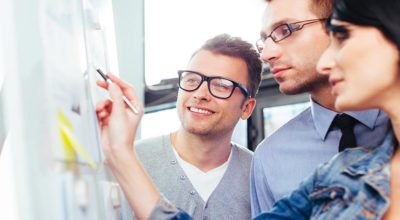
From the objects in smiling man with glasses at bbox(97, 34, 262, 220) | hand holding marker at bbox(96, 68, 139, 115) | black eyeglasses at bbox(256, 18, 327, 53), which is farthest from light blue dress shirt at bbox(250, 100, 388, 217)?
hand holding marker at bbox(96, 68, 139, 115)

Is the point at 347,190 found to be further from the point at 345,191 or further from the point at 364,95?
the point at 364,95

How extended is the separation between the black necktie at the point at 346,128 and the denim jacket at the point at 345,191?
172 mm

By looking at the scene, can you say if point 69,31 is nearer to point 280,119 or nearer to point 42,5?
point 42,5

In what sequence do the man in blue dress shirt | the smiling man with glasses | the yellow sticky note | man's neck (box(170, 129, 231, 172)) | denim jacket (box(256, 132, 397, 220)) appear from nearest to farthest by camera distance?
the yellow sticky note → denim jacket (box(256, 132, 397, 220)) → the man in blue dress shirt → the smiling man with glasses → man's neck (box(170, 129, 231, 172))

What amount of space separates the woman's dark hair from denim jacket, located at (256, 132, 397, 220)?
0.24 metres

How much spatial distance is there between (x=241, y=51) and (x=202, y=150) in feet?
1.34

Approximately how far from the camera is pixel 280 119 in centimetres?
255

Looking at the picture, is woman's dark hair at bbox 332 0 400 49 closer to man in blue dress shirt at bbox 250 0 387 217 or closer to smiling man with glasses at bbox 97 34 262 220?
man in blue dress shirt at bbox 250 0 387 217

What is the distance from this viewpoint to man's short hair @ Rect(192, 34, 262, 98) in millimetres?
1718

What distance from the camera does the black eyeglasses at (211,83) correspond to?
1622 millimetres

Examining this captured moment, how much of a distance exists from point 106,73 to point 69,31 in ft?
0.66

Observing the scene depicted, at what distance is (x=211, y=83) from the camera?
1.62 meters

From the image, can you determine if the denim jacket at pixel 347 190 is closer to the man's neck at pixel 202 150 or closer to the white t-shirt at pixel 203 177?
the white t-shirt at pixel 203 177

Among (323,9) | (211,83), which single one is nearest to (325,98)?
(323,9)
